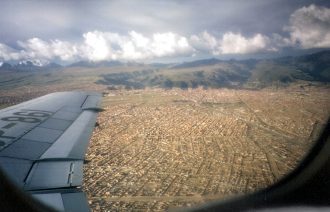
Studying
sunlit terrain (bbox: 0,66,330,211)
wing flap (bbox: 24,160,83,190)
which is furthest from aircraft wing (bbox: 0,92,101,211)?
sunlit terrain (bbox: 0,66,330,211)

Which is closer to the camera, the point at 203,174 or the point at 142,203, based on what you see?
the point at 142,203

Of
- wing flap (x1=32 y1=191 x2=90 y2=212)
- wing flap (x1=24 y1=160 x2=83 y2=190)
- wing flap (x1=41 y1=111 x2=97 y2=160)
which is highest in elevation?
wing flap (x1=32 y1=191 x2=90 y2=212)

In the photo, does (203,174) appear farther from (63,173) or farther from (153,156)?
(63,173)

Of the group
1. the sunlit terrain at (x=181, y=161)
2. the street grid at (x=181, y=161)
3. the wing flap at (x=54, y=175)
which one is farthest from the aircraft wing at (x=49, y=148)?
the sunlit terrain at (x=181, y=161)

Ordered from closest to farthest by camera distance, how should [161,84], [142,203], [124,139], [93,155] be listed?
1. [142,203]
2. [93,155]
3. [124,139]
4. [161,84]

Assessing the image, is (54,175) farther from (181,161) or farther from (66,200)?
(181,161)

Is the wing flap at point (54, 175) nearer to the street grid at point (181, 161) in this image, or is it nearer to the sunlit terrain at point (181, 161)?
the street grid at point (181, 161)

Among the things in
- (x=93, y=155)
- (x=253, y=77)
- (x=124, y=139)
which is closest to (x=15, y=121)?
(x=93, y=155)

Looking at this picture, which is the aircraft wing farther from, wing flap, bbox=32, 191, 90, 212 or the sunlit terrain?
the sunlit terrain

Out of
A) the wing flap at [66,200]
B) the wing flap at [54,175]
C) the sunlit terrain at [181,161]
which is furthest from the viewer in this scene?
the sunlit terrain at [181,161]
